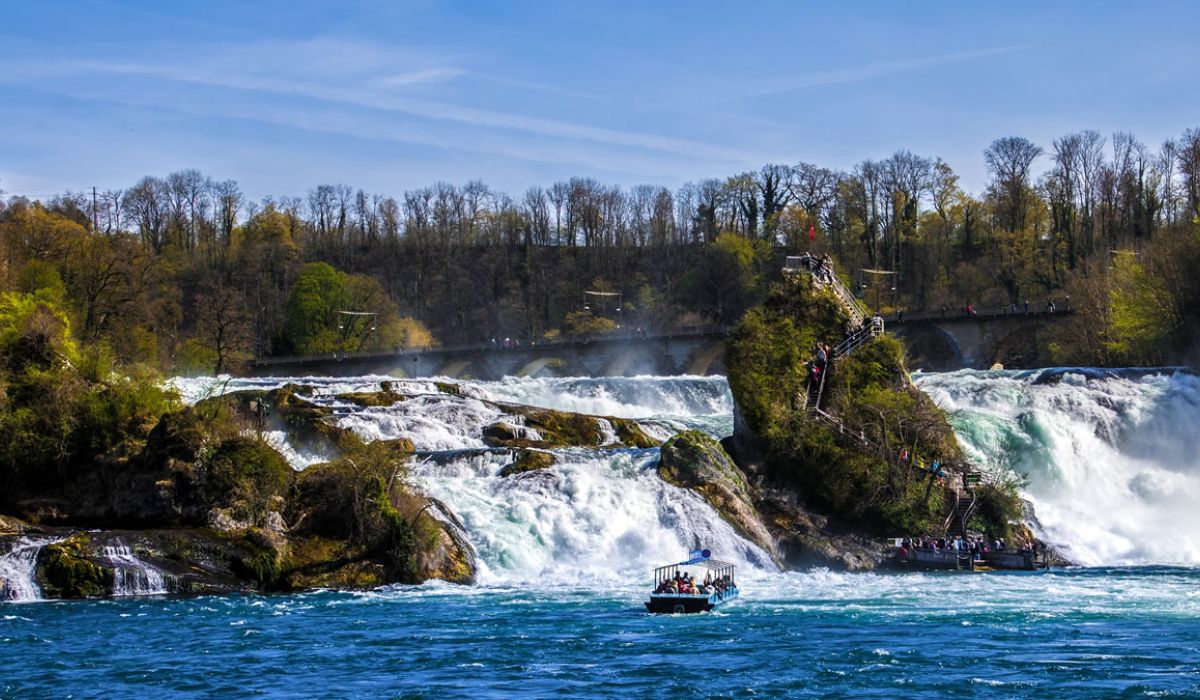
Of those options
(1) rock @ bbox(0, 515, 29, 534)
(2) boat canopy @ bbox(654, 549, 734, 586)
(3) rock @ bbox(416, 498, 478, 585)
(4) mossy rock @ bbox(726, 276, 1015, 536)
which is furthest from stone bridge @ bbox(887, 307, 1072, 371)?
(1) rock @ bbox(0, 515, 29, 534)

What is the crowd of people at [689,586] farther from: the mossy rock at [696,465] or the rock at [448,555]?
the mossy rock at [696,465]

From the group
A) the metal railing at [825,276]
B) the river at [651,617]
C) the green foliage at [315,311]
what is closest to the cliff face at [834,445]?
the metal railing at [825,276]

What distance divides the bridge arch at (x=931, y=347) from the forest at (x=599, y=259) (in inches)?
216

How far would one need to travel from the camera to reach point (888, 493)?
43.6 m

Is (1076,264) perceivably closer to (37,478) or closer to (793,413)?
(793,413)

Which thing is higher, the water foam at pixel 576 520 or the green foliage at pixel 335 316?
the green foliage at pixel 335 316

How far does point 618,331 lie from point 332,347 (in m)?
19.2

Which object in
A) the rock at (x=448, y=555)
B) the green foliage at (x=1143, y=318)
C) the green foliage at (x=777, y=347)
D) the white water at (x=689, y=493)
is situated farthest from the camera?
the green foliage at (x=1143, y=318)

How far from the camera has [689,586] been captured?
33.3 metres

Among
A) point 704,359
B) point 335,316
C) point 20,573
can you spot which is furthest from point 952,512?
point 335,316

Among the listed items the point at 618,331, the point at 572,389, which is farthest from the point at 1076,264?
the point at 572,389

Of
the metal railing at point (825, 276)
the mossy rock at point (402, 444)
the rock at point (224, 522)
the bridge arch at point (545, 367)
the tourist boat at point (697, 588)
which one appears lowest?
the tourist boat at point (697, 588)

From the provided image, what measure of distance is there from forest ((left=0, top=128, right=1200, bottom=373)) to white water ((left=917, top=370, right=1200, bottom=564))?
37.9ft

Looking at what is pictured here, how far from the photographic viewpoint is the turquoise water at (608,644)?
2517 cm
